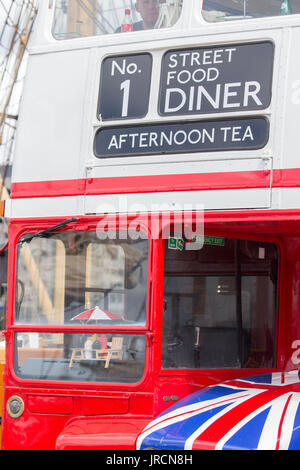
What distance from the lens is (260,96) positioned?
463cm

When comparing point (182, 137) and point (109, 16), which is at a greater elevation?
point (109, 16)

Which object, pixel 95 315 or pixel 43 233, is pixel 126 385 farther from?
pixel 43 233

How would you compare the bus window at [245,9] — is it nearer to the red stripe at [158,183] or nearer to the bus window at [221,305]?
the red stripe at [158,183]

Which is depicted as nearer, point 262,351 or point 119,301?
point 119,301

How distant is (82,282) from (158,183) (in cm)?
87

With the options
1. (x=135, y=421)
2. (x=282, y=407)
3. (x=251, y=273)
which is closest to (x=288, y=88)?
(x=251, y=273)

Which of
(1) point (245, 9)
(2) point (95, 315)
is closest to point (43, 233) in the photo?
(2) point (95, 315)

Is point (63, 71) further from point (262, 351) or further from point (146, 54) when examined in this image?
point (262, 351)

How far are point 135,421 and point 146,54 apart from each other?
2381 millimetres

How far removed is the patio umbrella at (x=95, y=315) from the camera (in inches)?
194

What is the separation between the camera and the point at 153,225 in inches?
190

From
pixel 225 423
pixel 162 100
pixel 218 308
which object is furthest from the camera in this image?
pixel 218 308

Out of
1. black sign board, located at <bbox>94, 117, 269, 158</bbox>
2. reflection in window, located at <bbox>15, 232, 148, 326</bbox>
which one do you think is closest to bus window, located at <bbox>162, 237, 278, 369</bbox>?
reflection in window, located at <bbox>15, 232, 148, 326</bbox>

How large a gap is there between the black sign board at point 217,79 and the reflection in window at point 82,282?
0.95m
